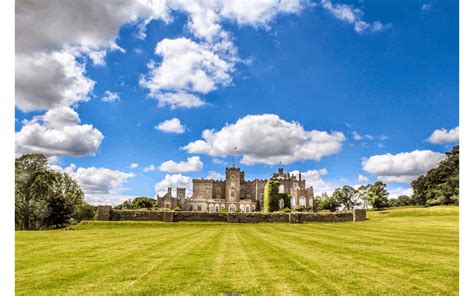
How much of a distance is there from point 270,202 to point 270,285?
64414 mm

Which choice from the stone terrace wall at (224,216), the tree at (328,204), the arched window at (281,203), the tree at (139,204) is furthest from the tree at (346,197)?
the tree at (139,204)

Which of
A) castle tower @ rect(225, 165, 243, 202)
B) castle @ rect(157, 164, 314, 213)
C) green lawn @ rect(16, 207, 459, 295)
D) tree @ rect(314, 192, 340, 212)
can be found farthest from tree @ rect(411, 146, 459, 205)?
green lawn @ rect(16, 207, 459, 295)

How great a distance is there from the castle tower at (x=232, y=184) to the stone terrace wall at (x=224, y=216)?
39568 millimetres

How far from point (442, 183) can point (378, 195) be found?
11606 millimetres

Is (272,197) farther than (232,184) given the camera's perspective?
No

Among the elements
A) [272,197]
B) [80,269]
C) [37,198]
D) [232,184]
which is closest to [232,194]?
[232,184]

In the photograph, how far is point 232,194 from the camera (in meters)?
88.1

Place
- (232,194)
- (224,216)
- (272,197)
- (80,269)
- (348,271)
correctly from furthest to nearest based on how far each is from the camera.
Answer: (232,194) → (272,197) → (224,216) → (80,269) → (348,271)

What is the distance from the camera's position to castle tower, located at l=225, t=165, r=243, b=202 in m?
87.7

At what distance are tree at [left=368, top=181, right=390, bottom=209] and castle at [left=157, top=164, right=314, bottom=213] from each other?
→ 49.5 ft

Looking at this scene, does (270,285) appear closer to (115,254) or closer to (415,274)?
(415,274)

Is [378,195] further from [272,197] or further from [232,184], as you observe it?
[232,184]

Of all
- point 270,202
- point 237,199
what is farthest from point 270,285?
point 237,199
